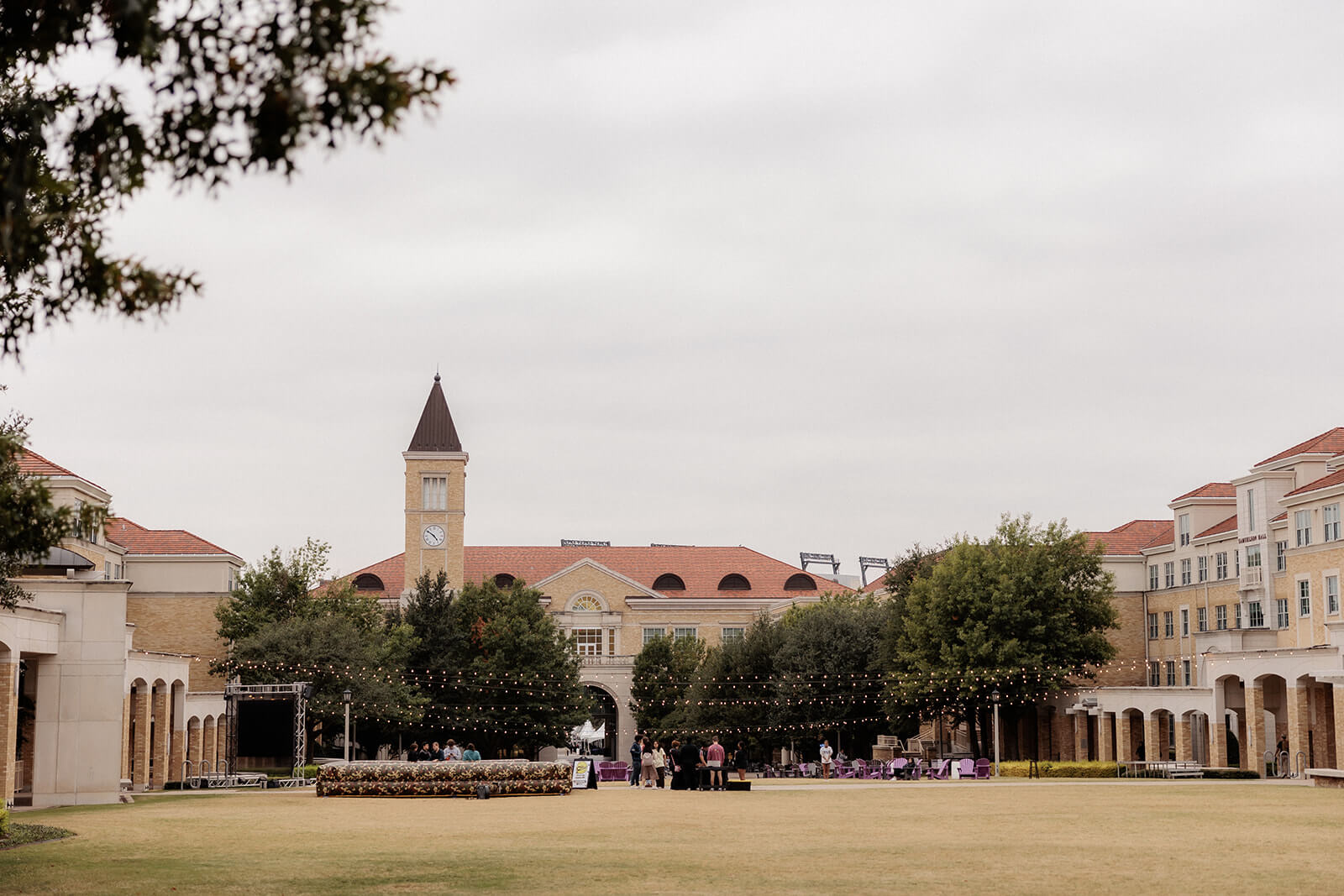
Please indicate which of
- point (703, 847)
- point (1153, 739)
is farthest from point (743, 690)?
point (703, 847)

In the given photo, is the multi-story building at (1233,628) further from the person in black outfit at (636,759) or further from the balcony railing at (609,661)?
the balcony railing at (609,661)

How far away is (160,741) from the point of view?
4647cm

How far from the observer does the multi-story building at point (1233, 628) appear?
2061 inches

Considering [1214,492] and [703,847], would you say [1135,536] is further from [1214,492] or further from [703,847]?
[703,847]

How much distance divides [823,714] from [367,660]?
21.3m

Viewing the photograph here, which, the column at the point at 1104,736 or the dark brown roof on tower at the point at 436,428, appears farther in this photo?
the dark brown roof on tower at the point at 436,428

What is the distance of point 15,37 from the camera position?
348 inches

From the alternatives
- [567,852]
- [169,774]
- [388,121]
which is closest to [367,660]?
[169,774]

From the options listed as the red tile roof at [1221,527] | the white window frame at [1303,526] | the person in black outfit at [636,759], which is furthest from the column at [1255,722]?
the person in black outfit at [636,759]

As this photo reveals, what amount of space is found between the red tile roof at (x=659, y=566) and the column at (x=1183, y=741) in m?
45.2

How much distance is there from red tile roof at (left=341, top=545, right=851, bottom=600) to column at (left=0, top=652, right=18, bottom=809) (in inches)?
2733

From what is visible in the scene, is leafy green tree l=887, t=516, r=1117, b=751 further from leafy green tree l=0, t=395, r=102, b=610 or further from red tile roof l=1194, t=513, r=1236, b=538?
leafy green tree l=0, t=395, r=102, b=610

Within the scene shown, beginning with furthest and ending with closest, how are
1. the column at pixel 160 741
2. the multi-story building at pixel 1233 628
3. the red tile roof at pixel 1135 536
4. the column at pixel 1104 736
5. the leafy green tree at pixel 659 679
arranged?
1. the leafy green tree at pixel 659 679
2. the red tile roof at pixel 1135 536
3. the column at pixel 1104 736
4. the multi-story building at pixel 1233 628
5. the column at pixel 160 741

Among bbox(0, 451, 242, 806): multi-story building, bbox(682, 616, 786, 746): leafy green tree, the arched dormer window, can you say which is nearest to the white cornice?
the arched dormer window
